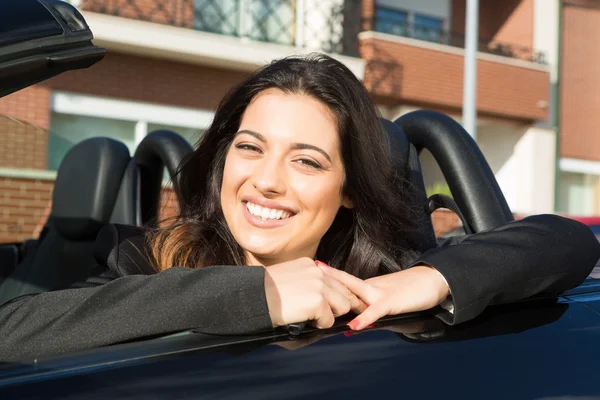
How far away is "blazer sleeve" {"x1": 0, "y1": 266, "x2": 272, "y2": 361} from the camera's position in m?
1.27

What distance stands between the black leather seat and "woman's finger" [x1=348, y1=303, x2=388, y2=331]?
1581mm

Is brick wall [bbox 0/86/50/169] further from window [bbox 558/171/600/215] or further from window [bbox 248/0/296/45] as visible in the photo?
window [bbox 558/171/600/215]

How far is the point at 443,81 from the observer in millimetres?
14734

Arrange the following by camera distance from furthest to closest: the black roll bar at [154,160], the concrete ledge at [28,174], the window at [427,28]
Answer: the window at [427,28], the concrete ledge at [28,174], the black roll bar at [154,160]

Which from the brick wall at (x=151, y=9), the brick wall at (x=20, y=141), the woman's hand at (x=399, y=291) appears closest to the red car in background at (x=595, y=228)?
the woman's hand at (x=399, y=291)

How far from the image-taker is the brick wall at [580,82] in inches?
696

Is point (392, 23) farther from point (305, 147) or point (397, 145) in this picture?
point (305, 147)

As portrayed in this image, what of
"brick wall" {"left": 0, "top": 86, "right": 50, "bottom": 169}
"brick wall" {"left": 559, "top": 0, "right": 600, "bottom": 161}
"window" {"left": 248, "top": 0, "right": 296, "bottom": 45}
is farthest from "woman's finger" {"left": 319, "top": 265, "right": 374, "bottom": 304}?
"brick wall" {"left": 559, "top": 0, "right": 600, "bottom": 161}

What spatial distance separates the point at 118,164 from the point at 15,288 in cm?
54

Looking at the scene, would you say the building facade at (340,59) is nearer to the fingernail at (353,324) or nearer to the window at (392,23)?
the window at (392,23)

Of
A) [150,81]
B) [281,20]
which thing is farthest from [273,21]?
[150,81]

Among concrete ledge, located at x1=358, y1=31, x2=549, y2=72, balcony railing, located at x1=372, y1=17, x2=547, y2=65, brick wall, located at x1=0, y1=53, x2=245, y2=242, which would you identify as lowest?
brick wall, located at x1=0, y1=53, x2=245, y2=242

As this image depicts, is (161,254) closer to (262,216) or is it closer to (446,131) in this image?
(262,216)

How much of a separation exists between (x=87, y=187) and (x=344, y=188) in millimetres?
1127
